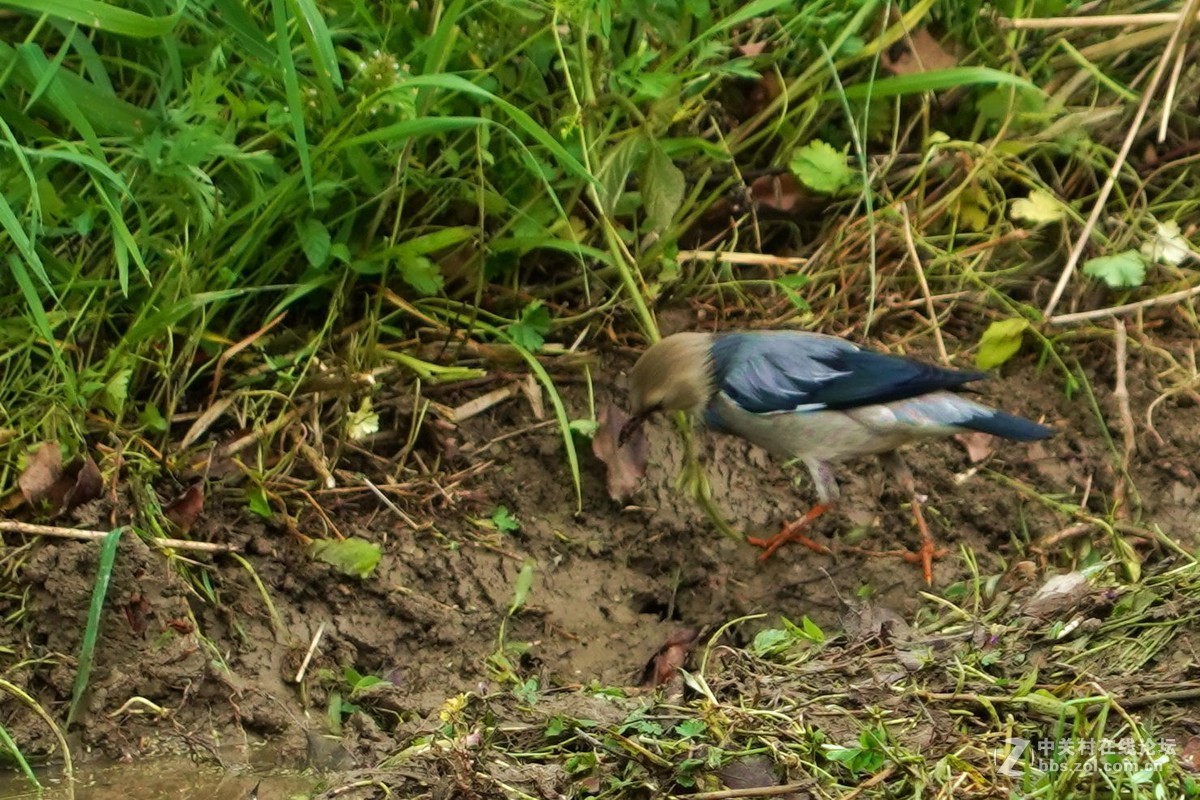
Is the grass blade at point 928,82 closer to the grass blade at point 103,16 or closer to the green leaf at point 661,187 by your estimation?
the green leaf at point 661,187

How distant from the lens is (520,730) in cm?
361

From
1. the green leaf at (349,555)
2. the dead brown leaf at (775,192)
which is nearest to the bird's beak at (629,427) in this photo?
the green leaf at (349,555)

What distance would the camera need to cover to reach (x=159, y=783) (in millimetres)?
3680

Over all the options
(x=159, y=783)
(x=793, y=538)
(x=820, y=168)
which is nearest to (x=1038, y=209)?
(x=820, y=168)

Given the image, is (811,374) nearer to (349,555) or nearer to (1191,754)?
(349,555)

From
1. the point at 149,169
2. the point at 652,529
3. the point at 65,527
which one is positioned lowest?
the point at 652,529

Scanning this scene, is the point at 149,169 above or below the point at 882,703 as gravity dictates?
above

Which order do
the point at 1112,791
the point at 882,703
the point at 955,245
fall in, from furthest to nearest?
the point at 955,245
the point at 882,703
the point at 1112,791

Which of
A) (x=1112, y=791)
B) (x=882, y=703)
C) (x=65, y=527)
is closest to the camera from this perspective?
(x=1112, y=791)

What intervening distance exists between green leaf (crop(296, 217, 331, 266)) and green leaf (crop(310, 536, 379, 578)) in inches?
33.6

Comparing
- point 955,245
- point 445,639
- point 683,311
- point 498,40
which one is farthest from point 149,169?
point 955,245

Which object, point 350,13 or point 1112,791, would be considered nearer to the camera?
point 1112,791

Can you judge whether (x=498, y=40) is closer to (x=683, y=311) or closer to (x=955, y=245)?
(x=683, y=311)

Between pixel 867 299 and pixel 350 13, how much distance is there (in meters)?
2.07
